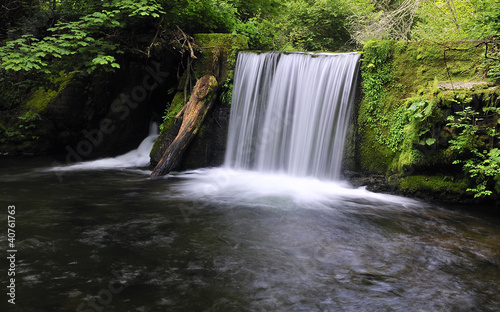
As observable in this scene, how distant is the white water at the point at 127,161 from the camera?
921 centimetres

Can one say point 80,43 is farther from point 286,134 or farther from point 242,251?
point 242,251

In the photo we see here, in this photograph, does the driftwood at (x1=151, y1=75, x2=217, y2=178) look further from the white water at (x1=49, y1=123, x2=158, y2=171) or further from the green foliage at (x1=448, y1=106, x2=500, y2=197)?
the green foliage at (x1=448, y1=106, x2=500, y2=197)

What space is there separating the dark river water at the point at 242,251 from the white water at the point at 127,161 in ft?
7.04

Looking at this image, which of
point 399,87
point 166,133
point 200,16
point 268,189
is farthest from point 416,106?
point 200,16

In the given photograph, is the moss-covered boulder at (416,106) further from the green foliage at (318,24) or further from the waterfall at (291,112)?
the green foliage at (318,24)

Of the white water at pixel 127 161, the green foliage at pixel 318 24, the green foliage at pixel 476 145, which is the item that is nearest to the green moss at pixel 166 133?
the white water at pixel 127 161

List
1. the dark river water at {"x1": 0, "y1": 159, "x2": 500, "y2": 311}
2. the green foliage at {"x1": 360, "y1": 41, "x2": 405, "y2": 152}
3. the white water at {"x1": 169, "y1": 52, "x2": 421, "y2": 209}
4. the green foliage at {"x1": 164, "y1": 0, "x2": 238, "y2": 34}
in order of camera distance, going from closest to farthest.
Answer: the dark river water at {"x1": 0, "y1": 159, "x2": 500, "y2": 311} → the white water at {"x1": 169, "y1": 52, "x2": 421, "y2": 209} → the green foliage at {"x1": 360, "y1": 41, "x2": 405, "y2": 152} → the green foliage at {"x1": 164, "y1": 0, "x2": 238, "y2": 34}

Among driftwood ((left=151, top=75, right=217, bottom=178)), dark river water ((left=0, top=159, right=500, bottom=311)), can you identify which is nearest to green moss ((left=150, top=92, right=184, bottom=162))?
driftwood ((left=151, top=75, right=217, bottom=178))

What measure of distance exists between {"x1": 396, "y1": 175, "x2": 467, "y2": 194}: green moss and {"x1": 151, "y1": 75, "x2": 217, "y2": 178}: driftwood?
465cm

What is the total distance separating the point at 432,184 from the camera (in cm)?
650

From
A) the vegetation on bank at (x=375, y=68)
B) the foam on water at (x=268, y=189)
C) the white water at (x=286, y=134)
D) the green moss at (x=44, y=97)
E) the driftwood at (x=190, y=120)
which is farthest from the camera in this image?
the green moss at (x=44, y=97)

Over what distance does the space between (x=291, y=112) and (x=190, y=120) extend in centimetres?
240

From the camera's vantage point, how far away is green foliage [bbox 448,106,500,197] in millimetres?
5844

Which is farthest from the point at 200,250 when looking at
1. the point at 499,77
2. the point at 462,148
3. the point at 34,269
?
the point at 499,77
